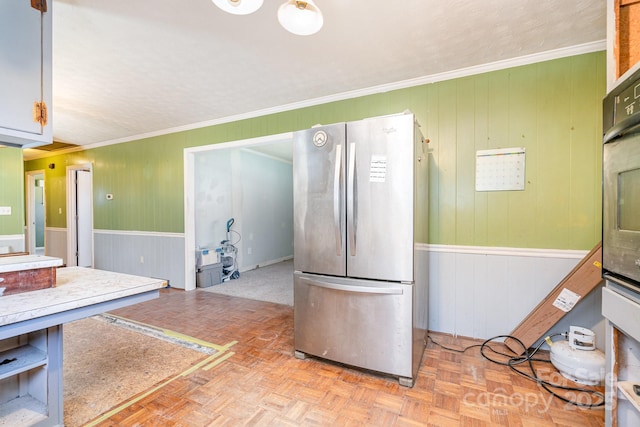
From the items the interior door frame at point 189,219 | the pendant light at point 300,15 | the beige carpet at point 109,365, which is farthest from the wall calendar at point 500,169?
the interior door frame at point 189,219

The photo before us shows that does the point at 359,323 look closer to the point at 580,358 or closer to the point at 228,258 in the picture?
the point at 580,358

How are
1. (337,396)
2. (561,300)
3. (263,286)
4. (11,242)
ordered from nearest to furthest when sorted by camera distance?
(337,396) → (561,300) → (11,242) → (263,286)

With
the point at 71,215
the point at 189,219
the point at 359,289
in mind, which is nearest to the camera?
the point at 359,289

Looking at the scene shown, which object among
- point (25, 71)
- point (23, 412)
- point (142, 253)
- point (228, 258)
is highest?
point (25, 71)

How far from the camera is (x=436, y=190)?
2701 millimetres

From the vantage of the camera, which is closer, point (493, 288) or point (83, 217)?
point (493, 288)

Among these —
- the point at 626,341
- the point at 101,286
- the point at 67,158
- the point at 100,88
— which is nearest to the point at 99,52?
the point at 100,88

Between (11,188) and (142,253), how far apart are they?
2.80m

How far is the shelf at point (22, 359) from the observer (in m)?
1.28

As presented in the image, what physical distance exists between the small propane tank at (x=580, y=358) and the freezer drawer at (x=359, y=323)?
941mm

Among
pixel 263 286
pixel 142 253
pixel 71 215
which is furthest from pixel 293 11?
pixel 71 215

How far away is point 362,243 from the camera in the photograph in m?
1.97

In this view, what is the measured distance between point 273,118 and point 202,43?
1415 mm

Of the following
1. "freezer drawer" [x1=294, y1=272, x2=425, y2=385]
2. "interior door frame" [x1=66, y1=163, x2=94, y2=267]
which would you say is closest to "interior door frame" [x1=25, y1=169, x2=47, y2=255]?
"interior door frame" [x1=66, y1=163, x2=94, y2=267]
